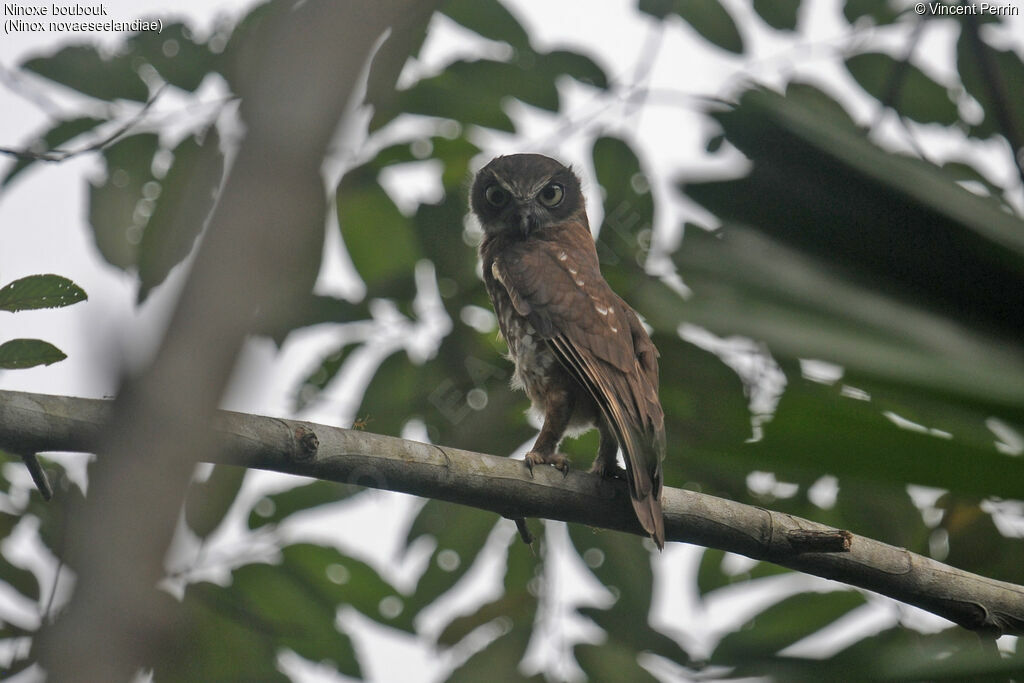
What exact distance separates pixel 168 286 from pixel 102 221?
2.75m

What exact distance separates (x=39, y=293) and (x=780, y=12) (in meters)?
2.69

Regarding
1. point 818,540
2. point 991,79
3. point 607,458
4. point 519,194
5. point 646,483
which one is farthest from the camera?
point 519,194

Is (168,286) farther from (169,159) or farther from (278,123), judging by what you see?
(169,159)

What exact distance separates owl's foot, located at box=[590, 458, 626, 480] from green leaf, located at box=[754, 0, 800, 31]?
175 centimetres

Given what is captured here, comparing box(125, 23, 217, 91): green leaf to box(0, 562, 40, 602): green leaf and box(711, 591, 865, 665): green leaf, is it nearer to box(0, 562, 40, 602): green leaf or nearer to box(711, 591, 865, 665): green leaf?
box(0, 562, 40, 602): green leaf

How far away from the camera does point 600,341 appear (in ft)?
10.2

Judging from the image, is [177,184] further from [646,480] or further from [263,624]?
[646,480]

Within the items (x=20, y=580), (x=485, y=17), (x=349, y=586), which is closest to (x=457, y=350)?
(x=349, y=586)

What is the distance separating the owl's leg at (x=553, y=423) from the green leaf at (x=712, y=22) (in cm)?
136

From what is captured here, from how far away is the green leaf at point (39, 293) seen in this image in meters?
1.90

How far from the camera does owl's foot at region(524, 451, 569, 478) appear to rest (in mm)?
2688

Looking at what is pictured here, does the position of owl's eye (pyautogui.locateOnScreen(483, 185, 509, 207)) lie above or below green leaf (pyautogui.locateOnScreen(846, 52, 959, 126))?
below

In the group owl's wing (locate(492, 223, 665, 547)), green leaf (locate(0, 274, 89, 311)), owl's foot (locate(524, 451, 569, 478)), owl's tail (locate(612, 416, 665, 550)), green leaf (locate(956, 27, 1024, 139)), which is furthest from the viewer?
owl's foot (locate(524, 451, 569, 478))

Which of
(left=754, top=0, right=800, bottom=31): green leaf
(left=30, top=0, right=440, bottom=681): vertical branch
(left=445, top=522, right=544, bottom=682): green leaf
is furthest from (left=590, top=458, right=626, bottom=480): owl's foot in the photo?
(left=30, top=0, right=440, bottom=681): vertical branch
